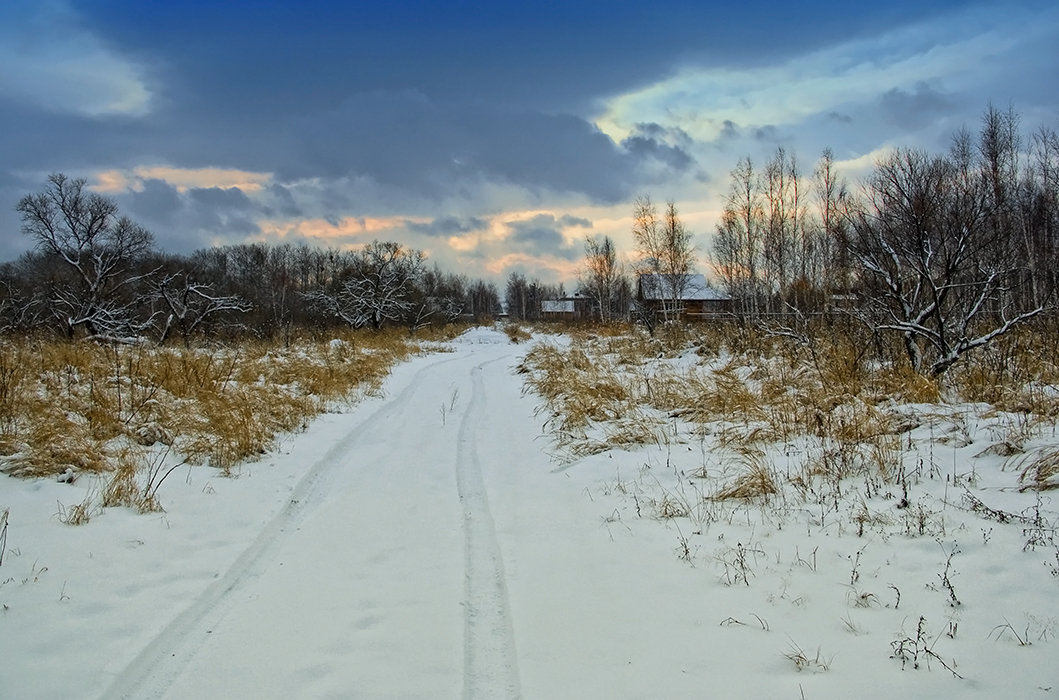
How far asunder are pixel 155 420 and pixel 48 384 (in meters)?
2.23

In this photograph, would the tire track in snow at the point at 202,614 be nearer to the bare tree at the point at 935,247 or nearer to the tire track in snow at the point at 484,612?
the tire track in snow at the point at 484,612

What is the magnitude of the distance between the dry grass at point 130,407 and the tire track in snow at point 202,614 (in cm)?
135

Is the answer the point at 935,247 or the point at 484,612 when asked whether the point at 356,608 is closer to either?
the point at 484,612

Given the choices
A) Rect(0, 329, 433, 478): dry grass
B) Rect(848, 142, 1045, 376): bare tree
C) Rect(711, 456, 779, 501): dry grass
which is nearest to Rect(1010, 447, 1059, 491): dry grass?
Rect(711, 456, 779, 501): dry grass

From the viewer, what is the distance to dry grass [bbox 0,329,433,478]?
535 cm

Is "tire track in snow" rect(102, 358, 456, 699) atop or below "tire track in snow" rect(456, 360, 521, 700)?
atop

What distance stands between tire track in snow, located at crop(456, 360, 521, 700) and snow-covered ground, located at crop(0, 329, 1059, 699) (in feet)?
0.05

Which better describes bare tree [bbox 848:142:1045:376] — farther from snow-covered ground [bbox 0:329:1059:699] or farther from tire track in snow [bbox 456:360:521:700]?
tire track in snow [bbox 456:360:521:700]

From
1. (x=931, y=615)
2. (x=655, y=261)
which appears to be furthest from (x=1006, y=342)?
(x=655, y=261)

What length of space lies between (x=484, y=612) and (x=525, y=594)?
322 mm

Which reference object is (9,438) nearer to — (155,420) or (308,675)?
(155,420)

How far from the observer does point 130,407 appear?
23.9 ft

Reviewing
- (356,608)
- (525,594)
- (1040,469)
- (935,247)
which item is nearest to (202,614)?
(356,608)

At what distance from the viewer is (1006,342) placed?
9016 mm
